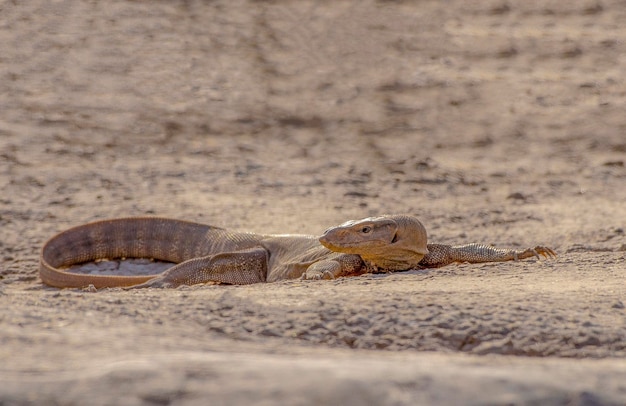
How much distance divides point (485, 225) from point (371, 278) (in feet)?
10.9

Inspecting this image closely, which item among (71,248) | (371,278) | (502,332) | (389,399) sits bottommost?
(71,248)

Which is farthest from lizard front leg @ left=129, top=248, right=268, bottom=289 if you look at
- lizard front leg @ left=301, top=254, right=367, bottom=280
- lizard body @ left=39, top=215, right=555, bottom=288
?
lizard front leg @ left=301, top=254, right=367, bottom=280

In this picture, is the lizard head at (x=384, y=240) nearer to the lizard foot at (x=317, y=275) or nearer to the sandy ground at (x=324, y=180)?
the lizard foot at (x=317, y=275)

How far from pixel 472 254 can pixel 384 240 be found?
2.02 feet

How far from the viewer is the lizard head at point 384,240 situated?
253 inches

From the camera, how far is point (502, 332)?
4434mm

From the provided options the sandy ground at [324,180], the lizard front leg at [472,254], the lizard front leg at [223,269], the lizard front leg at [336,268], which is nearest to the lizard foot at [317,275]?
the lizard front leg at [336,268]

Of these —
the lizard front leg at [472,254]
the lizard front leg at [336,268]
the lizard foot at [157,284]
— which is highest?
the lizard front leg at [472,254]

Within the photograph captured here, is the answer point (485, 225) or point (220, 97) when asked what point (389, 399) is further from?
point (220, 97)

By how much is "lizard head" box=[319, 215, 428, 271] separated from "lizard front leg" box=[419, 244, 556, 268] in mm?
118

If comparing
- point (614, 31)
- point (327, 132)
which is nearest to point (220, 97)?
point (327, 132)

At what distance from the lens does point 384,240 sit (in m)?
6.59

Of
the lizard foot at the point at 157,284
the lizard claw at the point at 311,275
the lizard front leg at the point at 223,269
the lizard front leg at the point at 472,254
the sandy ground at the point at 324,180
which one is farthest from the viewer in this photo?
the lizard front leg at the point at 223,269

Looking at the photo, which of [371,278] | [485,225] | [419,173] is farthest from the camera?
[419,173]
